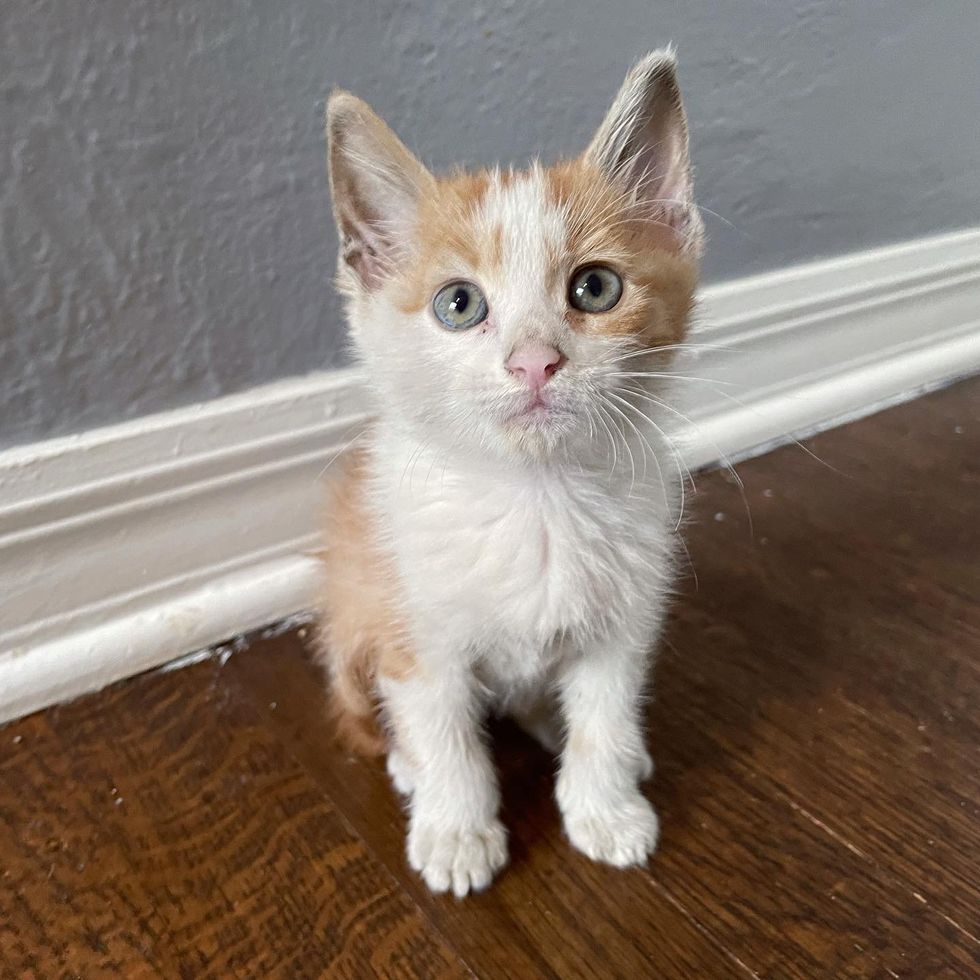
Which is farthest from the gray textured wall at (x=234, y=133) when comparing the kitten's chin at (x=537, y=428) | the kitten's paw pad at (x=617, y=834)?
the kitten's paw pad at (x=617, y=834)

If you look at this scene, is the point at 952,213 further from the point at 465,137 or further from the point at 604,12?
the point at 465,137

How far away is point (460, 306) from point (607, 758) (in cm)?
40

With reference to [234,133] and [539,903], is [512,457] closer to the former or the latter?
[539,903]

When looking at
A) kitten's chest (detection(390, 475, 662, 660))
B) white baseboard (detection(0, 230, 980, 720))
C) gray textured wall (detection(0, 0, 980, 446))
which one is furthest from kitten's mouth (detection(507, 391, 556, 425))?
gray textured wall (detection(0, 0, 980, 446))

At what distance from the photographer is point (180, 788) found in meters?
0.80

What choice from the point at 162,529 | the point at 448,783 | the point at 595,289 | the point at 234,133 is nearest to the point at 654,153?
the point at 595,289

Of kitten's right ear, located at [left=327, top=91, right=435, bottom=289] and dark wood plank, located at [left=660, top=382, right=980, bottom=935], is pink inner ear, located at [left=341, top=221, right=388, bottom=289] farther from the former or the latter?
dark wood plank, located at [left=660, top=382, right=980, bottom=935]

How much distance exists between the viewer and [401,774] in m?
0.79

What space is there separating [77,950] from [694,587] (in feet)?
2.48

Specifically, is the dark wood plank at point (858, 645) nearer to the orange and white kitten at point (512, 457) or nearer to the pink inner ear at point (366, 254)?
the orange and white kitten at point (512, 457)

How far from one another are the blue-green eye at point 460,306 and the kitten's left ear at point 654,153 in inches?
6.0

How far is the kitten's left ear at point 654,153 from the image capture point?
0.62 m

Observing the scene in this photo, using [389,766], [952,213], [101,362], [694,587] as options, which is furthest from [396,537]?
[952,213]

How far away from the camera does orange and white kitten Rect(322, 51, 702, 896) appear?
1.85 feet
